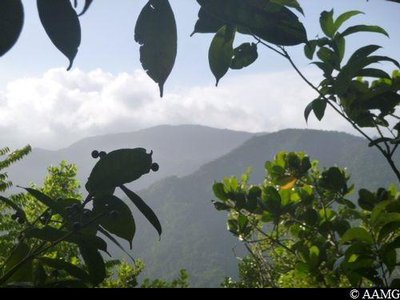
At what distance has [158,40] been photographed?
25.3 inches

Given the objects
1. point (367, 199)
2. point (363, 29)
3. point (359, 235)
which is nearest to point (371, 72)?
point (363, 29)

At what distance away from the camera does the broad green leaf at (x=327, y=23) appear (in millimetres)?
1828

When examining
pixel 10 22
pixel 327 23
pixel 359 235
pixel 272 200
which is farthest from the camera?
pixel 272 200

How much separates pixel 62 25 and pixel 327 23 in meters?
1.62

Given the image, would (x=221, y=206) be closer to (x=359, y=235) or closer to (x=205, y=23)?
(x=359, y=235)

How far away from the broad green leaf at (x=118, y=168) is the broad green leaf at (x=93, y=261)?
124 millimetres

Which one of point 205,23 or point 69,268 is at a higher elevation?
point 205,23

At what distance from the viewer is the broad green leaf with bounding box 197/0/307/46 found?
2.00 ft

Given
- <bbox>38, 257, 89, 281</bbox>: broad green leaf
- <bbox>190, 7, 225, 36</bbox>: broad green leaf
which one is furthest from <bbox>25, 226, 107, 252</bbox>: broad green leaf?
<bbox>190, 7, 225, 36</bbox>: broad green leaf

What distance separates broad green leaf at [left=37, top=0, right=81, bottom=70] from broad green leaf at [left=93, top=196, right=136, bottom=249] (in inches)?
10.9

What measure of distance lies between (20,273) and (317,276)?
2.00m

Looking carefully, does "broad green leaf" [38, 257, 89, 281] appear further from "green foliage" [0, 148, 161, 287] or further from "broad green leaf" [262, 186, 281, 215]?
"broad green leaf" [262, 186, 281, 215]

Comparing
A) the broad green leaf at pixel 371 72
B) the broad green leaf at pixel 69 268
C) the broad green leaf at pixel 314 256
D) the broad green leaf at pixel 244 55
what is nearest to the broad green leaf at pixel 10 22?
the broad green leaf at pixel 69 268

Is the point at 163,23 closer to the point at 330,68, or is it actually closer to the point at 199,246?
the point at 330,68
